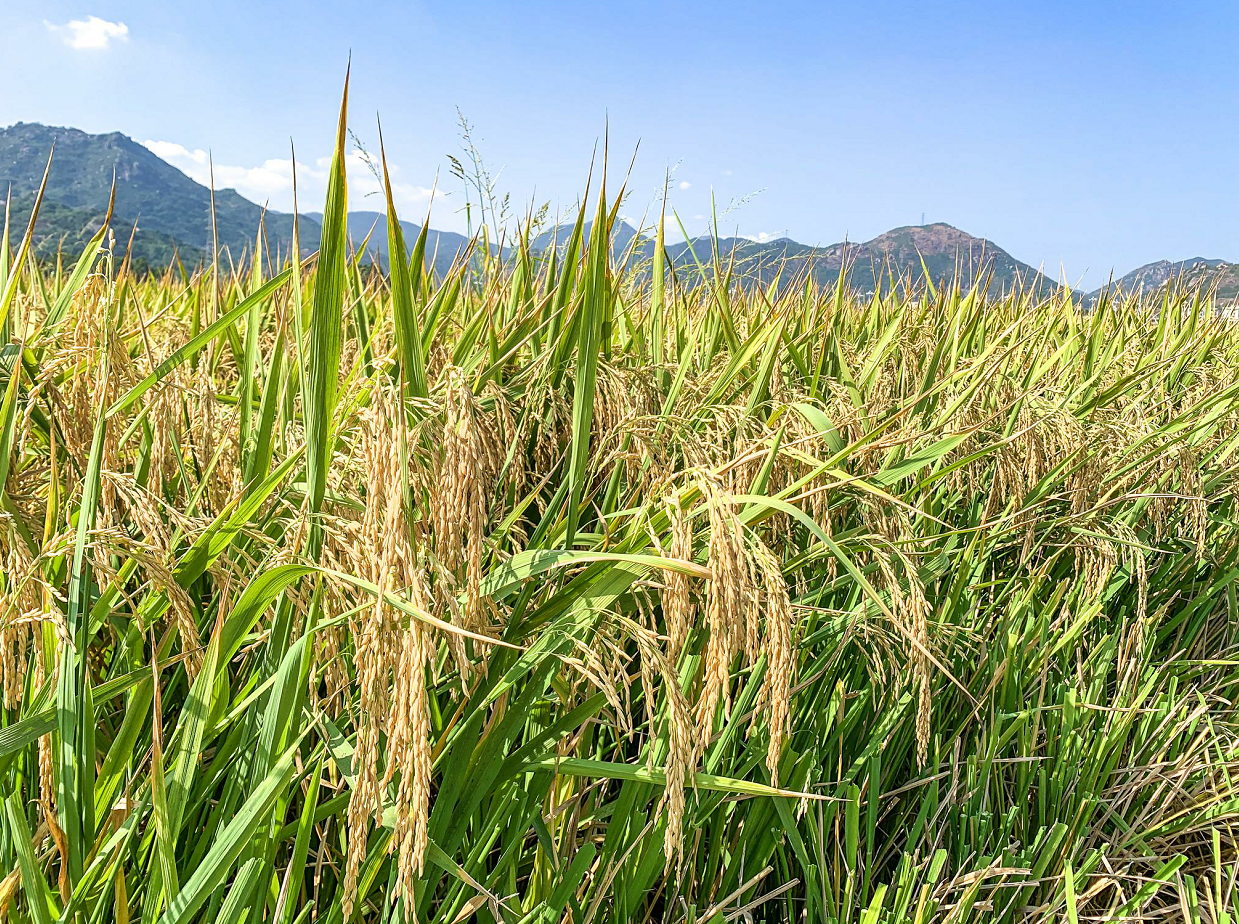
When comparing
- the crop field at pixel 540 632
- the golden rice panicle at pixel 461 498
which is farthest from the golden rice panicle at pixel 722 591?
the golden rice panicle at pixel 461 498

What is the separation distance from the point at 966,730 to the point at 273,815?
1.58 metres

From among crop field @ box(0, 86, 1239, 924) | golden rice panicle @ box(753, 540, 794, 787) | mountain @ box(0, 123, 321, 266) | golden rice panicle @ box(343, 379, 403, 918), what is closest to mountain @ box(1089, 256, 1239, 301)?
crop field @ box(0, 86, 1239, 924)

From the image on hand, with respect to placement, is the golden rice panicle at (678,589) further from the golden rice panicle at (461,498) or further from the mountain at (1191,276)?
the mountain at (1191,276)

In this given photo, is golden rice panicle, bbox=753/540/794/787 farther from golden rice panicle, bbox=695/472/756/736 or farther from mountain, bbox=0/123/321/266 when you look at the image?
mountain, bbox=0/123/321/266

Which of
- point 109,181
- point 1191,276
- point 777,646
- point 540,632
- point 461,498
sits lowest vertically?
point 540,632

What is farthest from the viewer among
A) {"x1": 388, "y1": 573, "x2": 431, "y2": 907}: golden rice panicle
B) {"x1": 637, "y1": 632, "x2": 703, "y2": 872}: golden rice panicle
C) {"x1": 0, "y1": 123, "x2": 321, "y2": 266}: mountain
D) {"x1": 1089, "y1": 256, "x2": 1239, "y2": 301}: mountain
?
{"x1": 0, "y1": 123, "x2": 321, "y2": 266}: mountain

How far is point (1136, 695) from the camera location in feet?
6.53

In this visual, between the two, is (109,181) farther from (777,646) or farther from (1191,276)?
(777,646)

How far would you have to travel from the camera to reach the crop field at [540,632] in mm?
828

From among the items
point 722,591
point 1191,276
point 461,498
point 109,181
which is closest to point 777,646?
point 722,591

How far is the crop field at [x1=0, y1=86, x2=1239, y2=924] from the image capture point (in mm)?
828

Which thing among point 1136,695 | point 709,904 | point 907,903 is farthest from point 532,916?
point 1136,695

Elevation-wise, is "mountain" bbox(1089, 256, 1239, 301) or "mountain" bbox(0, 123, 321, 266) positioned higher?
"mountain" bbox(0, 123, 321, 266)

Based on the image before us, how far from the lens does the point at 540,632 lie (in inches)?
41.7
